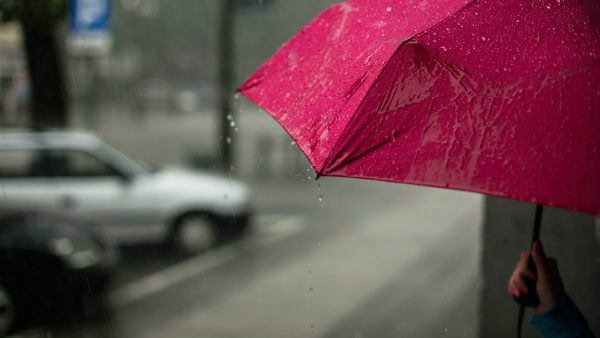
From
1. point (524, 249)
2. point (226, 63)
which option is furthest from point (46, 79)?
point (524, 249)

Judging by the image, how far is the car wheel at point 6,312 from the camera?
5.78 metres

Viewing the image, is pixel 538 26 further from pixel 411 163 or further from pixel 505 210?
pixel 505 210

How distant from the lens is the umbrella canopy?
158cm

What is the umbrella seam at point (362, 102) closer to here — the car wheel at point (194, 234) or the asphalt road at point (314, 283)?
the asphalt road at point (314, 283)

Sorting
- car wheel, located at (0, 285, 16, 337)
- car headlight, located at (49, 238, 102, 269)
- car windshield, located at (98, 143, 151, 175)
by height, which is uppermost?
car windshield, located at (98, 143, 151, 175)

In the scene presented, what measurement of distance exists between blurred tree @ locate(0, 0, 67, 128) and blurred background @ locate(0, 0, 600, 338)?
0.7 inches

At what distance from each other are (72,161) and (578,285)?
259 inches

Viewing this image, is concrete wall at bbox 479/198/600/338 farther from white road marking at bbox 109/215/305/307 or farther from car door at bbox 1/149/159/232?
car door at bbox 1/149/159/232

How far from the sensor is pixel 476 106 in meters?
1.69

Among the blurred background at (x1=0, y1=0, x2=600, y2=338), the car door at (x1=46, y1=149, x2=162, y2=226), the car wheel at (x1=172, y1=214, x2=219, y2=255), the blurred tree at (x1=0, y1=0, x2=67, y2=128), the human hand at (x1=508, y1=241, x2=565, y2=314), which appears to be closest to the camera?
the human hand at (x1=508, y1=241, x2=565, y2=314)

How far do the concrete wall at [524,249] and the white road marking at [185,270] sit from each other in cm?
435

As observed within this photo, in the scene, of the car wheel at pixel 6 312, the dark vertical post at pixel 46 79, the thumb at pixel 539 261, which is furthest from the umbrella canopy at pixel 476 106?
the dark vertical post at pixel 46 79

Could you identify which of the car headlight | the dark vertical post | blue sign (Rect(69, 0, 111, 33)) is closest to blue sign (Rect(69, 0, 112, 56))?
blue sign (Rect(69, 0, 111, 33))

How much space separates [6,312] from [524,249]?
13.7ft
